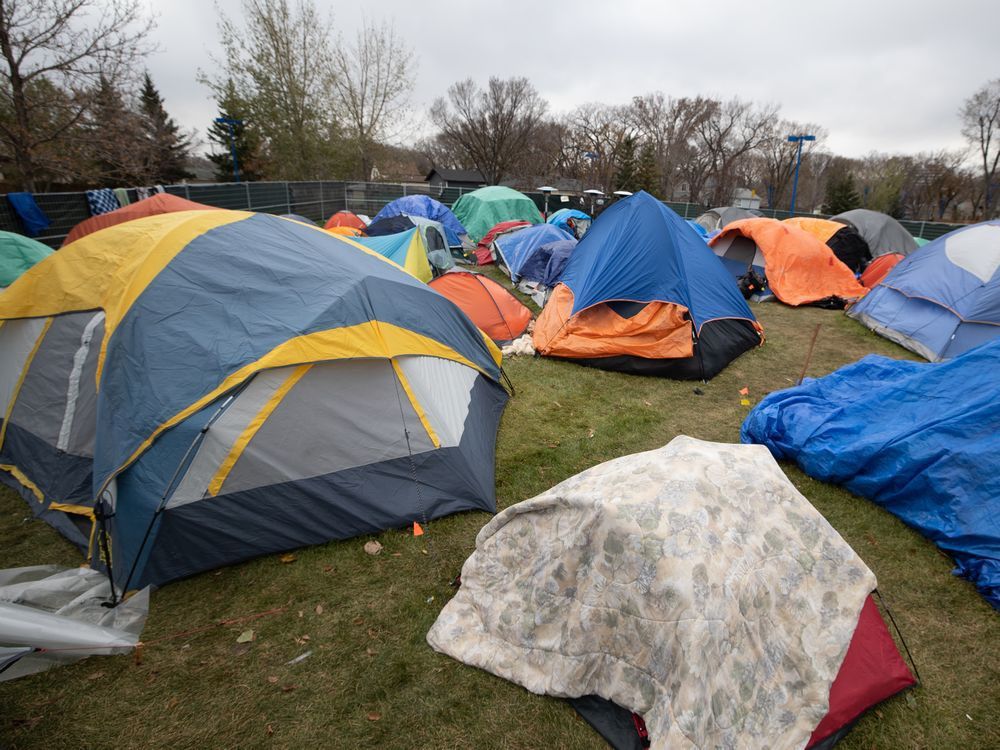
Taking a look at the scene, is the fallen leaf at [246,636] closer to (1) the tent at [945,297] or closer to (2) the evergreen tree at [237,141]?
(1) the tent at [945,297]

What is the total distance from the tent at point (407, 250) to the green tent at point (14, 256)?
4846 millimetres

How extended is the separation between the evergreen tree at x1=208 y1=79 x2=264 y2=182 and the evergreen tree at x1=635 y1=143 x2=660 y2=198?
2524 centimetres

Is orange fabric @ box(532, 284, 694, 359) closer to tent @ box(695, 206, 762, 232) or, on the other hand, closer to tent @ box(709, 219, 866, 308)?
tent @ box(709, 219, 866, 308)

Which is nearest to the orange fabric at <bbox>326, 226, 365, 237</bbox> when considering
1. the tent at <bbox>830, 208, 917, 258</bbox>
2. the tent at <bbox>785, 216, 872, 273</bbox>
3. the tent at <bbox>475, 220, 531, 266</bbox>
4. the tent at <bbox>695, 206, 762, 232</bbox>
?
the tent at <bbox>475, 220, 531, 266</bbox>

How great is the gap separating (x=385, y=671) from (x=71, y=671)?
1.67 meters

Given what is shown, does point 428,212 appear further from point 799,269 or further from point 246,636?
point 246,636

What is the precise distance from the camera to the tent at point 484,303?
7578 millimetres

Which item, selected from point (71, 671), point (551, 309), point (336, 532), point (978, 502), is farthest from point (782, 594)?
point (551, 309)

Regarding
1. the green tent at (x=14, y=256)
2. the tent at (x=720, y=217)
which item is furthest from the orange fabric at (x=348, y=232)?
the tent at (x=720, y=217)

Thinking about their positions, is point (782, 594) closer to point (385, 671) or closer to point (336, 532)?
point (385, 671)

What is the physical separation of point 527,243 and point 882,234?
972cm


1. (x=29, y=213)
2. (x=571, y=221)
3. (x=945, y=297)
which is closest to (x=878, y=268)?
(x=945, y=297)

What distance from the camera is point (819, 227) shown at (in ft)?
41.5

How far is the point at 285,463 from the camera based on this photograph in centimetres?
334
